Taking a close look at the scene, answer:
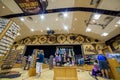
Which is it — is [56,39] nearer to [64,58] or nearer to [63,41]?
[63,41]

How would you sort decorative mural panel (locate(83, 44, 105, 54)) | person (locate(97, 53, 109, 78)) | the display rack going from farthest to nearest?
decorative mural panel (locate(83, 44, 105, 54)) < person (locate(97, 53, 109, 78)) < the display rack

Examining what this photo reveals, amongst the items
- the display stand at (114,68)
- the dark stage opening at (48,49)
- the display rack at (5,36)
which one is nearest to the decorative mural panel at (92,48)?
the dark stage opening at (48,49)

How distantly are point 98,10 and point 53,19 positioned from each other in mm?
4193

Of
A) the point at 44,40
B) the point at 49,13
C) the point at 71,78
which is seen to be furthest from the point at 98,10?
the point at 44,40

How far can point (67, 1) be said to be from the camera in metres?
6.39

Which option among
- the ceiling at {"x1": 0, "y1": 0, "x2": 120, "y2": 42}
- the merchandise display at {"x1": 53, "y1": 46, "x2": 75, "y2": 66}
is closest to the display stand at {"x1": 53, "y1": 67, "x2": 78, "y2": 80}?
the merchandise display at {"x1": 53, "y1": 46, "x2": 75, "y2": 66}

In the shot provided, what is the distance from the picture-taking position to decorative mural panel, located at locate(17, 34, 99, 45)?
12130 millimetres

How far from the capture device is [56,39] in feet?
41.0

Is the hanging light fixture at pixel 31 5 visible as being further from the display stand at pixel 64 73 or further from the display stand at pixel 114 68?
the display stand at pixel 114 68

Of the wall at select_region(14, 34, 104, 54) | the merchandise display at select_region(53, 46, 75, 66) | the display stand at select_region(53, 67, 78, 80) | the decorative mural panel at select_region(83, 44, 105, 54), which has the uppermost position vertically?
the wall at select_region(14, 34, 104, 54)

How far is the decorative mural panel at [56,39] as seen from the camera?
12.1 meters

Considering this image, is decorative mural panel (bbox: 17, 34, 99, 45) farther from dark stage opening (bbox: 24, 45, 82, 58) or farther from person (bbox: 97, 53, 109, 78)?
person (bbox: 97, 53, 109, 78)

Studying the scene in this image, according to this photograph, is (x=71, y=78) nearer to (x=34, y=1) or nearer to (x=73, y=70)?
(x=73, y=70)

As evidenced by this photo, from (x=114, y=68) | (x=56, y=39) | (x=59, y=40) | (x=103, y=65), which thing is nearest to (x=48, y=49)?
(x=56, y=39)
